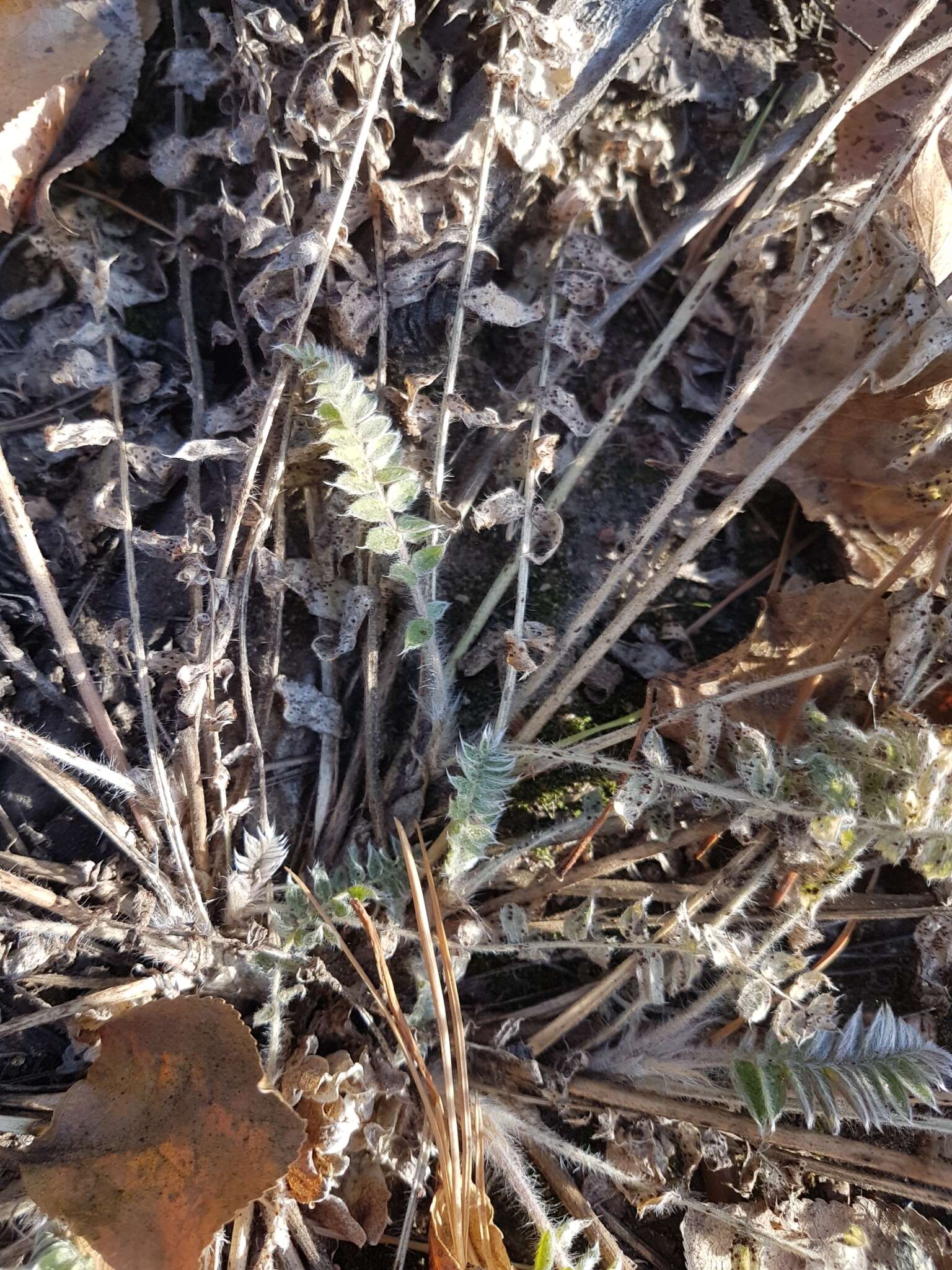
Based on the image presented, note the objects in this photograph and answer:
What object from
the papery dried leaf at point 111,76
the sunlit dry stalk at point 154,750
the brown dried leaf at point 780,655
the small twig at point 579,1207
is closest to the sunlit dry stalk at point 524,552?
the brown dried leaf at point 780,655

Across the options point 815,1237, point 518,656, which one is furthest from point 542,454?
point 815,1237

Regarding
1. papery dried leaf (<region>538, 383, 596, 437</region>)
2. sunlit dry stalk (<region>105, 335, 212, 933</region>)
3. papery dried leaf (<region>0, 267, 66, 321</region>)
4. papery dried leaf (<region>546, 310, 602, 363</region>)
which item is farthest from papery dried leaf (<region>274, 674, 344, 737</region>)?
papery dried leaf (<region>0, 267, 66, 321</region>)

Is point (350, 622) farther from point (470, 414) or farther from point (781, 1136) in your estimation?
point (781, 1136)

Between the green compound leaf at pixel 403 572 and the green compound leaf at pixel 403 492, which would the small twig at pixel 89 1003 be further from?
the green compound leaf at pixel 403 492

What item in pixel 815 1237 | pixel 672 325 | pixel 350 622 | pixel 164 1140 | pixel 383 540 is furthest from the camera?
pixel 672 325

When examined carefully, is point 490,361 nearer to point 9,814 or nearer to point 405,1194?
point 9,814

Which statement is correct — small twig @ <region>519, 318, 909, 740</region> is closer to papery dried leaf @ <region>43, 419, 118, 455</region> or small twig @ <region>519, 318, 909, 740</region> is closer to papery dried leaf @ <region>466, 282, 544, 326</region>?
papery dried leaf @ <region>466, 282, 544, 326</region>
